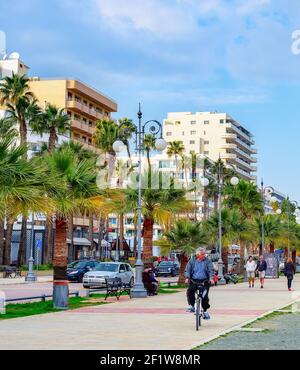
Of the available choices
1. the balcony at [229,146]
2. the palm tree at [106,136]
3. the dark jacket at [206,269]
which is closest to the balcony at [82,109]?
the palm tree at [106,136]

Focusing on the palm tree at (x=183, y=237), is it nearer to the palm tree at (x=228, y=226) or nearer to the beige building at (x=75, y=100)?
the palm tree at (x=228, y=226)

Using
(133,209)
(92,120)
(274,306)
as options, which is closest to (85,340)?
(274,306)

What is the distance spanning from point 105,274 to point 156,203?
5.00 metres

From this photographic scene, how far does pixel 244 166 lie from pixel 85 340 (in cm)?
16194

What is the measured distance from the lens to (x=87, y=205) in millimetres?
22094

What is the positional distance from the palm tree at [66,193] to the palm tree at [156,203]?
10968 mm

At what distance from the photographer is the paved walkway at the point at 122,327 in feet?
39.8

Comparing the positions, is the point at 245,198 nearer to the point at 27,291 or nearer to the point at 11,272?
the point at 11,272

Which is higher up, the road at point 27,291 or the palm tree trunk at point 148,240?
the palm tree trunk at point 148,240

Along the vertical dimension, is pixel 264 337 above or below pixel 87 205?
below
